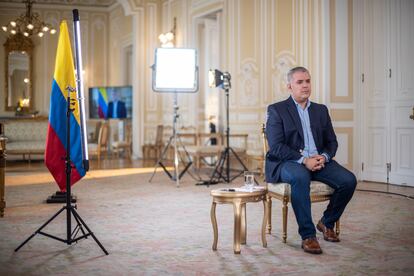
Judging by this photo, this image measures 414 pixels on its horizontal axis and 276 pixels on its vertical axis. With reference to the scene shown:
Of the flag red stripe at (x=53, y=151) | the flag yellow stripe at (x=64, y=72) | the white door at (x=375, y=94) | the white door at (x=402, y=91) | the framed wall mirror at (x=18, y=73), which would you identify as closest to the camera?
the flag yellow stripe at (x=64, y=72)

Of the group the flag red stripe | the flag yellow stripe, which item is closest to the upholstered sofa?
the flag red stripe

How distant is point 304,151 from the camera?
3875 mm

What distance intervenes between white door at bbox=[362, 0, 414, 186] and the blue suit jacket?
11.5 ft

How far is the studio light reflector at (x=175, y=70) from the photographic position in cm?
732

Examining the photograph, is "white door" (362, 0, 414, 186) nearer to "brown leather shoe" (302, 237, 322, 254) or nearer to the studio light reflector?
the studio light reflector

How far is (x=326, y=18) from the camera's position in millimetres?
7441

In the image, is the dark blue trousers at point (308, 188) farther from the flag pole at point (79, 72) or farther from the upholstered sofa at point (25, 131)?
the upholstered sofa at point (25, 131)

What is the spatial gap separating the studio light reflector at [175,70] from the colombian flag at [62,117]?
320cm

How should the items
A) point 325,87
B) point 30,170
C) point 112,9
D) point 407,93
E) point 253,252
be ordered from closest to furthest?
point 253,252 < point 407,93 < point 325,87 < point 30,170 < point 112,9

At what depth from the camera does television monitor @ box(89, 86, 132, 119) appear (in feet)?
45.8

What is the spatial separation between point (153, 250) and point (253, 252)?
674 millimetres

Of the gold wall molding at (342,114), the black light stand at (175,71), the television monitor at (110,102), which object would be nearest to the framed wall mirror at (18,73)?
the television monitor at (110,102)

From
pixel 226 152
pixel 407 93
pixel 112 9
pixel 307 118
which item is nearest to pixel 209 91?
pixel 226 152

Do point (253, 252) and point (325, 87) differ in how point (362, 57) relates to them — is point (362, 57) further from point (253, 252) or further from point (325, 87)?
Result: point (253, 252)
